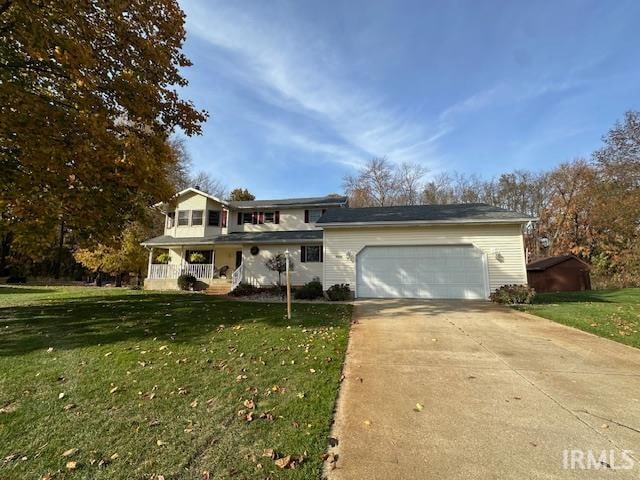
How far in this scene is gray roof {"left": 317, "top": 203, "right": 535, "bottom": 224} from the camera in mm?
13511

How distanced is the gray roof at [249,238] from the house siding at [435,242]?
3645 millimetres

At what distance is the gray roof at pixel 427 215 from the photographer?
44.3ft

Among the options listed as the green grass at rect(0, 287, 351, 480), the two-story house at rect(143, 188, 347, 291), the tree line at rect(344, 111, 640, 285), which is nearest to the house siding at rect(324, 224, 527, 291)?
the two-story house at rect(143, 188, 347, 291)

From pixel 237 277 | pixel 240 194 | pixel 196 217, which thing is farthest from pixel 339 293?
pixel 240 194

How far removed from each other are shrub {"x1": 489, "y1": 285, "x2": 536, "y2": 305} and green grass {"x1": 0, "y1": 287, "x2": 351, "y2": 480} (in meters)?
7.43

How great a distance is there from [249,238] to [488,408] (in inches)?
660

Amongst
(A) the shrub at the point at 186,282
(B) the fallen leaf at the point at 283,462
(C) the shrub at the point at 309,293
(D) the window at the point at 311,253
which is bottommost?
(B) the fallen leaf at the point at 283,462

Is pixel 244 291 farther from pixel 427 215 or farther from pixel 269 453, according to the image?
pixel 269 453

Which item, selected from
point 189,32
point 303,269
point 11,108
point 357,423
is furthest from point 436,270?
point 11,108

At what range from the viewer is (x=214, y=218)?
848 inches

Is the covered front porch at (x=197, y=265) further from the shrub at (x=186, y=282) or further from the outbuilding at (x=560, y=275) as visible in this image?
the outbuilding at (x=560, y=275)

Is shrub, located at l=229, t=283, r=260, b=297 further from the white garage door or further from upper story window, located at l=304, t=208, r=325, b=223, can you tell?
upper story window, located at l=304, t=208, r=325, b=223

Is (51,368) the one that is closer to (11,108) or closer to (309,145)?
(11,108)

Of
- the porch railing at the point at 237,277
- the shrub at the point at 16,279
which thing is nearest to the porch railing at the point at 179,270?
the porch railing at the point at 237,277
